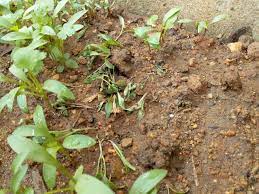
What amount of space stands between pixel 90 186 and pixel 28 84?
21.3 inches

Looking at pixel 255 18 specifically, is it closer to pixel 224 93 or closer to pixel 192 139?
pixel 224 93

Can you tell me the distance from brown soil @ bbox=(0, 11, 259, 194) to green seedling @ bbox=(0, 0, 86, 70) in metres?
0.08

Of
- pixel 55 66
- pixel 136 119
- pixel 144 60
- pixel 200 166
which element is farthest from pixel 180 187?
pixel 55 66

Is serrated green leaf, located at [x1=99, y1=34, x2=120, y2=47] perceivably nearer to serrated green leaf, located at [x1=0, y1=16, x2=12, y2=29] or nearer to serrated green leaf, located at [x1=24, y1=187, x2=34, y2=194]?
serrated green leaf, located at [x1=0, y1=16, x2=12, y2=29]

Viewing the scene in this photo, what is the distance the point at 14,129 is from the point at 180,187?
64 cm

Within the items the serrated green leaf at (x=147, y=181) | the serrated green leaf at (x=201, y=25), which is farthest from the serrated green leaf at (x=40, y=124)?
the serrated green leaf at (x=201, y=25)

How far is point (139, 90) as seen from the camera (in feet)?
5.11

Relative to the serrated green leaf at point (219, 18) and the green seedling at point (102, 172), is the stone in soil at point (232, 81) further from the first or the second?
the green seedling at point (102, 172)

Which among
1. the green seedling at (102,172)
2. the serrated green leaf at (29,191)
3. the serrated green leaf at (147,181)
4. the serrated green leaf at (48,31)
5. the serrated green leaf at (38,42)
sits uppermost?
the serrated green leaf at (48,31)

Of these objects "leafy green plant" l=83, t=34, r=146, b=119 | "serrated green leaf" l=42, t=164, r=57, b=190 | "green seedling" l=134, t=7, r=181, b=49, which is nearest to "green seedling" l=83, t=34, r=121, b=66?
"leafy green plant" l=83, t=34, r=146, b=119

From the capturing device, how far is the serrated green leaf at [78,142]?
1.32 m

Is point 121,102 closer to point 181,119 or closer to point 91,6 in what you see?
point 181,119

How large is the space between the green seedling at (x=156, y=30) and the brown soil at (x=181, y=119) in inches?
1.9

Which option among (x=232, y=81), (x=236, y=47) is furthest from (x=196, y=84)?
(x=236, y=47)
